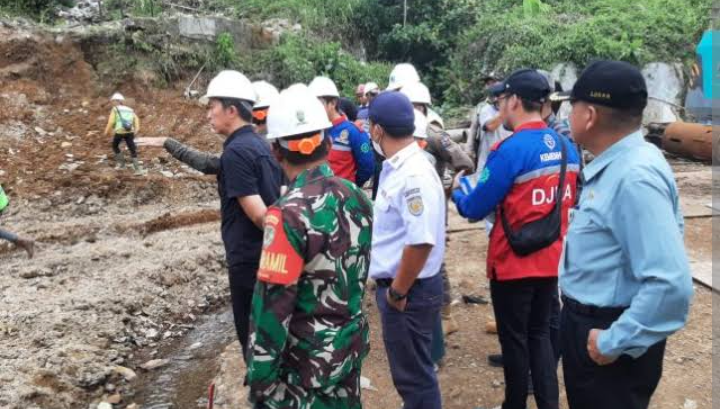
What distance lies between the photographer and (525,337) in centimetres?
325

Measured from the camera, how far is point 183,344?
551 centimetres

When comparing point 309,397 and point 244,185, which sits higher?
point 244,185

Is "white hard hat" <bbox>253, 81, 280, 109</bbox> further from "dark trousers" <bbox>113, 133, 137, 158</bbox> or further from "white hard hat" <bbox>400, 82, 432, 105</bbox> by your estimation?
"dark trousers" <bbox>113, 133, 137, 158</bbox>

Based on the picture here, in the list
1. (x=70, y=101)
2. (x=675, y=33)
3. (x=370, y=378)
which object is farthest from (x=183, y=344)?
(x=675, y=33)

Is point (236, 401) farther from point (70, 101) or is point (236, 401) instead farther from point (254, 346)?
point (70, 101)

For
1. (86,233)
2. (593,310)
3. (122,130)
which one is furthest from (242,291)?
(122,130)

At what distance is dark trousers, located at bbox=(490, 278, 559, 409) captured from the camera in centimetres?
321

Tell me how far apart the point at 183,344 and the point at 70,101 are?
1013 cm

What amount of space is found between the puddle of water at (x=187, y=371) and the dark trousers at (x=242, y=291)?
1170mm

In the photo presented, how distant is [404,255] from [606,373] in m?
1.06

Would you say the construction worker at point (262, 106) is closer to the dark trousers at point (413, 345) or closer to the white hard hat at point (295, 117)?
the dark trousers at point (413, 345)

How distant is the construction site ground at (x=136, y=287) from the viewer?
14.2 feet

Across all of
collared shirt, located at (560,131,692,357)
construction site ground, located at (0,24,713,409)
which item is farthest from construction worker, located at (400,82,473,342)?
collared shirt, located at (560,131,692,357)

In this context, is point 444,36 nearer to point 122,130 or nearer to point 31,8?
point 122,130
